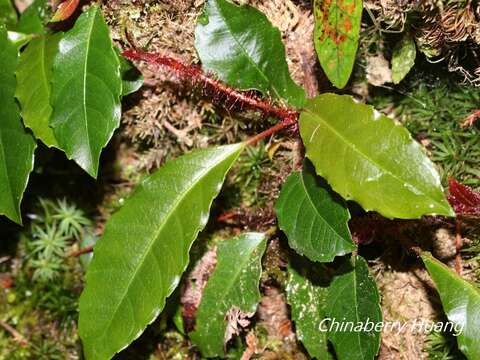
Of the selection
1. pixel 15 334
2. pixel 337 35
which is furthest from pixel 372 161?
pixel 15 334

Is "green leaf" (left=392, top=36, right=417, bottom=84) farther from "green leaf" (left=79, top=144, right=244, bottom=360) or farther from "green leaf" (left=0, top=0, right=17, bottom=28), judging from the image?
"green leaf" (left=0, top=0, right=17, bottom=28)

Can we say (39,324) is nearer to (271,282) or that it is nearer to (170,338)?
(170,338)

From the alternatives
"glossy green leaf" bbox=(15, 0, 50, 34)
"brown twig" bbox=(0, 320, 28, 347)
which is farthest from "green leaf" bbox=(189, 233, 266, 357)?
"glossy green leaf" bbox=(15, 0, 50, 34)

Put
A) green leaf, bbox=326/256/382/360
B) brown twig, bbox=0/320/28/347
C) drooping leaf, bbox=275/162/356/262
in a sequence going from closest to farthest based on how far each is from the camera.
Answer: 1. drooping leaf, bbox=275/162/356/262
2. green leaf, bbox=326/256/382/360
3. brown twig, bbox=0/320/28/347

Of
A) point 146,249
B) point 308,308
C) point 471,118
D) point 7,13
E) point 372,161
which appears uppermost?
point 7,13

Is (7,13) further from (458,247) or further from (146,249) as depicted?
(458,247)

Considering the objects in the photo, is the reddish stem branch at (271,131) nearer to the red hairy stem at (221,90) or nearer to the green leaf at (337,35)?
the red hairy stem at (221,90)

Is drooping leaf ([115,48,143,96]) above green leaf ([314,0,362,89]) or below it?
below
